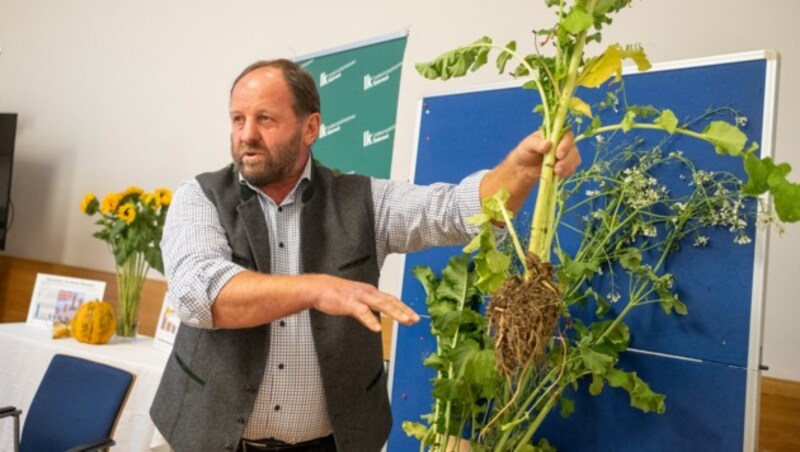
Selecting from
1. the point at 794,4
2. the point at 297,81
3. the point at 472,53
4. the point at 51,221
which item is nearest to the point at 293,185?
the point at 297,81

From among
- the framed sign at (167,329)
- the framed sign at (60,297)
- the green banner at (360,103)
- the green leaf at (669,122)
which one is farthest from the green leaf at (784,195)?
the framed sign at (60,297)

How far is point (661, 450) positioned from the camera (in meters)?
1.58

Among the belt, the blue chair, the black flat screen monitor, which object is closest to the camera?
the belt

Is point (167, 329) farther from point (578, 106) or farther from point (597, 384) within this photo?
point (578, 106)

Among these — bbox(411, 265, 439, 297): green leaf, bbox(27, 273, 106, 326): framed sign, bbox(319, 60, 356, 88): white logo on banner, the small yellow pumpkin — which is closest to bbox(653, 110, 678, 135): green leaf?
bbox(411, 265, 439, 297): green leaf

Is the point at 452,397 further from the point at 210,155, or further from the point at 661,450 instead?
the point at 210,155

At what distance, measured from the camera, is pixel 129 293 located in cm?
297

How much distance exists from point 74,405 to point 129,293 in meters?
0.87

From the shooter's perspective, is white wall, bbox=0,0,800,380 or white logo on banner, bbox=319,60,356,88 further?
white logo on banner, bbox=319,60,356,88

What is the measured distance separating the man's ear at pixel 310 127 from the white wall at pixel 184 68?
1.10 meters

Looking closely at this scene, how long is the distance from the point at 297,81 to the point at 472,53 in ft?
1.63

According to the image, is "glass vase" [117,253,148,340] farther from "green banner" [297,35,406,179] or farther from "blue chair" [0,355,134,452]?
"green banner" [297,35,406,179]

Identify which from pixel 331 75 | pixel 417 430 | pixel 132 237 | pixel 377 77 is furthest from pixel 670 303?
pixel 132 237

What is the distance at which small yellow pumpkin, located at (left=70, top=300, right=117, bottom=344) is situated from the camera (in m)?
2.77
